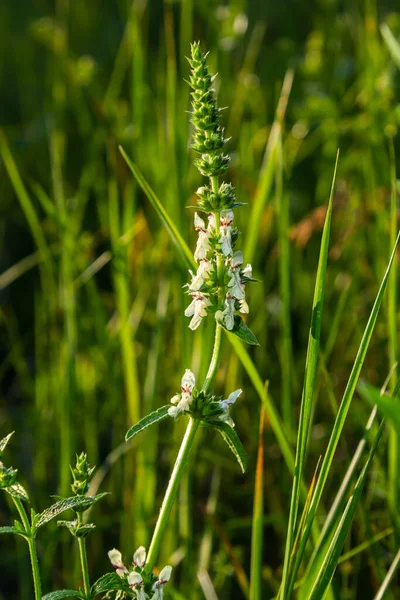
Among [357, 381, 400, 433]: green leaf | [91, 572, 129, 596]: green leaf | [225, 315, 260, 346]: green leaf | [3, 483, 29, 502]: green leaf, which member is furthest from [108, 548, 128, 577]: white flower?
[357, 381, 400, 433]: green leaf

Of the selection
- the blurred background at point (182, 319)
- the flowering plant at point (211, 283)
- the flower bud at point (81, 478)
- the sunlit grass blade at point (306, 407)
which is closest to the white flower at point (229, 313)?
the flowering plant at point (211, 283)

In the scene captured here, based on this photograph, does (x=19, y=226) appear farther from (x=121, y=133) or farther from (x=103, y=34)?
(x=103, y=34)

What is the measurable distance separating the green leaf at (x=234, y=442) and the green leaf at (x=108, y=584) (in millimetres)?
190

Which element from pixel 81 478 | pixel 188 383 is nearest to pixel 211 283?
pixel 188 383

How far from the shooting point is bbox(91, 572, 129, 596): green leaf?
0.81 meters

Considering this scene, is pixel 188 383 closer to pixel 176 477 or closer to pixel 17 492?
pixel 176 477

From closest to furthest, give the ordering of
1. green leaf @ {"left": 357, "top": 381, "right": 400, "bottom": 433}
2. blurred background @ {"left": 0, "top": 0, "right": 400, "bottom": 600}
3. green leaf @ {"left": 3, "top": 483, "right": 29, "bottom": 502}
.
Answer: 1. green leaf @ {"left": 357, "top": 381, "right": 400, "bottom": 433}
2. green leaf @ {"left": 3, "top": 483, "right": 29, "bottom": 502}
3. blurred background @ {"left": 0, "top": 0, "right": 400, "bottom": 600}

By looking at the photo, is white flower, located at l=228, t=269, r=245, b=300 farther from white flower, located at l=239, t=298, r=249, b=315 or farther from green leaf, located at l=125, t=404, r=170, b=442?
green leaf, located at l=125, t=404, r=170, b=442

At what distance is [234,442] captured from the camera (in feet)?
2.72

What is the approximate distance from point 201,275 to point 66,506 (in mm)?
288

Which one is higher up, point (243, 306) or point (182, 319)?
point (243, 306)

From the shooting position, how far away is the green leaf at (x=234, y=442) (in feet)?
2.67

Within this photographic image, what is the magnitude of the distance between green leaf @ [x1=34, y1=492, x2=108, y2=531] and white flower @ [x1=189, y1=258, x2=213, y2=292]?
9.4 inches

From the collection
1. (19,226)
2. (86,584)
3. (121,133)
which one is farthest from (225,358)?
(19,226)
